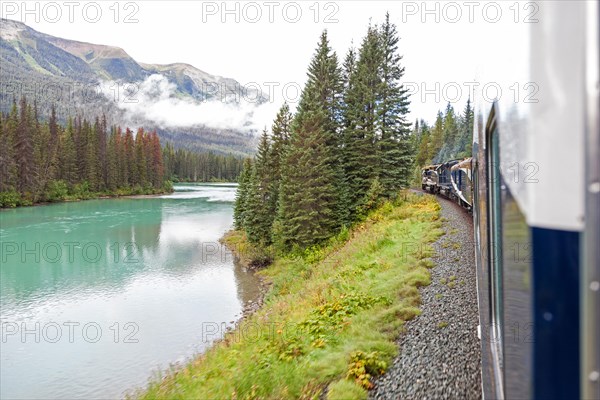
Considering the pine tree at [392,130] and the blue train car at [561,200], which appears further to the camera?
the pine tree at [392,130]

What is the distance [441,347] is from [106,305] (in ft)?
52.6

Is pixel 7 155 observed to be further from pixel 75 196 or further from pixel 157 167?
pixel 157 167

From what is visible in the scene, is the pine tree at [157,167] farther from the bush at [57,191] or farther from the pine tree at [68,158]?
the bush at [57,191]

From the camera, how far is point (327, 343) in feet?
24.5

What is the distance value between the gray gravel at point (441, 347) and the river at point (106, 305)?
798 cm

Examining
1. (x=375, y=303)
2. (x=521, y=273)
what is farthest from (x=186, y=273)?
(x=521, y=273)

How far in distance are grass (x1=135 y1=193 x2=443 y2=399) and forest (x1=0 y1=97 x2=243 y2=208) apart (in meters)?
63.7

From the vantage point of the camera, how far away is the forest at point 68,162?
206ft

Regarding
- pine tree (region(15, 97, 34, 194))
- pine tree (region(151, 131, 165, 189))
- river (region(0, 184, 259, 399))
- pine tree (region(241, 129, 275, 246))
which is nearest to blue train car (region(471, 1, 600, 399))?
river (region(0, 184, 259, 399))

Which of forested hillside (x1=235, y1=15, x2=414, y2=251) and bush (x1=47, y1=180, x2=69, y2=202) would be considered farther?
bush (x1=47, y1=180, x2=69, y2=202)

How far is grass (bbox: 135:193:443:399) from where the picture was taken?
606 centimetres

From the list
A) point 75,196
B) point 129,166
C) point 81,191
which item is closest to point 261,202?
point 75,196

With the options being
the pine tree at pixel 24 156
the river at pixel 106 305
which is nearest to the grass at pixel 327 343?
the river at pixel 106 305

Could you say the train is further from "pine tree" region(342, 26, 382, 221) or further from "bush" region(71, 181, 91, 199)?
"bush" region(71, 181, 91, 199)
